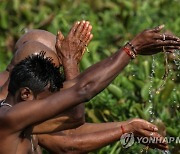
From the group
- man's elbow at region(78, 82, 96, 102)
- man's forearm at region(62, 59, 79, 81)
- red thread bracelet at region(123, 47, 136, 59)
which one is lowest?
man's elbow at region(78, 82, 96, 102)

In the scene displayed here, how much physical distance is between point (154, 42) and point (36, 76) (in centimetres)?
67

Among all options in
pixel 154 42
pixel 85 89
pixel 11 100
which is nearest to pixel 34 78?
pixel 11 100

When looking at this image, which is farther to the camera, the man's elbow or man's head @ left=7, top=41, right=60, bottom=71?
man's head @ left=7, top=41, right=60, bottom=71

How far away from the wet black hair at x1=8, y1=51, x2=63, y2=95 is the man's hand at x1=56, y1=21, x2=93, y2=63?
32 cm

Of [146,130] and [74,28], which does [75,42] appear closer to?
[74,28]

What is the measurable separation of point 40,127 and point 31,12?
489 centimetres

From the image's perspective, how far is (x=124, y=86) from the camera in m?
7.11

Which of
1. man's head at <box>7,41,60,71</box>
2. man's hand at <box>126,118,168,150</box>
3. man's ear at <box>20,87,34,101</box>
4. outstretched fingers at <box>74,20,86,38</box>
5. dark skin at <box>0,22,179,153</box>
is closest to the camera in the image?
dark skin at <box>0,22,179,153</box>

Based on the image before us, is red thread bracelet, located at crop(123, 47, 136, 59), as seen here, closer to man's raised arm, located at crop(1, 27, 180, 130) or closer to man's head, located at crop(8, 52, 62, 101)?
man's raised arm, located at crop(1, 27, 180, 130)

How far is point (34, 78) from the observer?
16.0ft

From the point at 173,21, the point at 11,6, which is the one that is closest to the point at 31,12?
the point at 11,6

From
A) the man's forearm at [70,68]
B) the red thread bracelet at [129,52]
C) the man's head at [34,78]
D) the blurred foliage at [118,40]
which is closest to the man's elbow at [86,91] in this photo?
the red thread bracelet at [129,52]

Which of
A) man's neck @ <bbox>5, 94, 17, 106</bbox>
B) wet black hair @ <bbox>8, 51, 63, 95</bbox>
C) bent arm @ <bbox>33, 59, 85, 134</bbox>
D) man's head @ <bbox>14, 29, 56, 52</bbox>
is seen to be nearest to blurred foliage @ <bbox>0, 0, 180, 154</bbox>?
man's head @ <bbox>14, 29, 56, 52</bbox>

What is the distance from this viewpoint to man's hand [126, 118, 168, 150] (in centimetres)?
532
